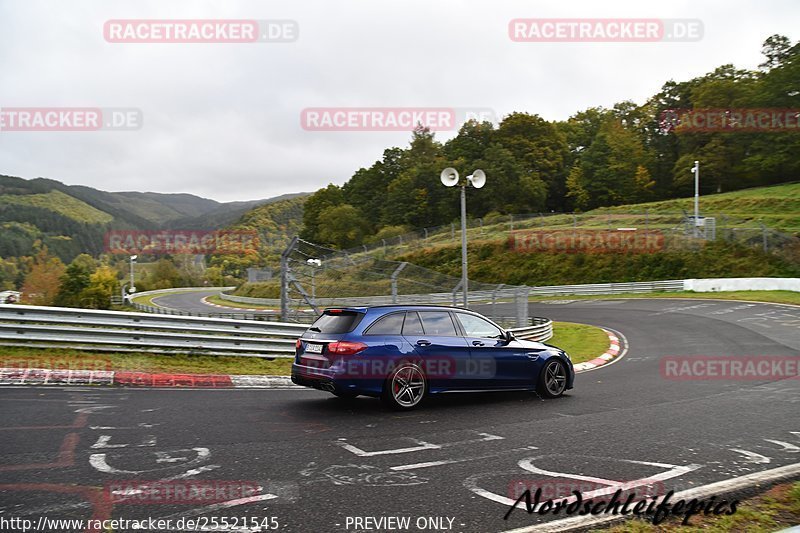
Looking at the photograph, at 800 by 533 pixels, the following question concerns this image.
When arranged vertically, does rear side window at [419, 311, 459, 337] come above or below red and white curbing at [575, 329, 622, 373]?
above

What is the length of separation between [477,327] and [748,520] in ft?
18.7

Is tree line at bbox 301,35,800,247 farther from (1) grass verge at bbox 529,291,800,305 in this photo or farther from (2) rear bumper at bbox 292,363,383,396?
(2) rear bumper at bbox 292,363,383,396

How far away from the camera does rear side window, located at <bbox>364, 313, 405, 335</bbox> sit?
29.2ft

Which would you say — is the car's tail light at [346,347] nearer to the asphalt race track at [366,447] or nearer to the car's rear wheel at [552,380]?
the asphalt race track at [366,447]

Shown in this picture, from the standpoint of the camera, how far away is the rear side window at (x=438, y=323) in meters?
9.45

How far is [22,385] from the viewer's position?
32.6 feet

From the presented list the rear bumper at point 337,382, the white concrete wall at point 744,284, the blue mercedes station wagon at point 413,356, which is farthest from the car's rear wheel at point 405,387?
the white concrete wall at point 744,284

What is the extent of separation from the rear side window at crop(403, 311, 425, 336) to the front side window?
0.82 m

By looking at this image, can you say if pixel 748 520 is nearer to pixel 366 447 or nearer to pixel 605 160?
pixel 366 447

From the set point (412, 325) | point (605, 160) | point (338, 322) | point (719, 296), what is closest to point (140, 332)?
point (338, 322)

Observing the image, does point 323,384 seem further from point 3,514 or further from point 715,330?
point 715,330

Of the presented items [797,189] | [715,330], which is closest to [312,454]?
[715,330]

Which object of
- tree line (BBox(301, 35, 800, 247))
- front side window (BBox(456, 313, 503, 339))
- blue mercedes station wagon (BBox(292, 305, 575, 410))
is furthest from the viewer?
tree line (BBox(301, 35, 800, 247))

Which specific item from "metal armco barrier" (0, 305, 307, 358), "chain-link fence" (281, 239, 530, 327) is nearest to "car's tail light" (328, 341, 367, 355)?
"metal armco barrier" (0, 305, 307, 358)
